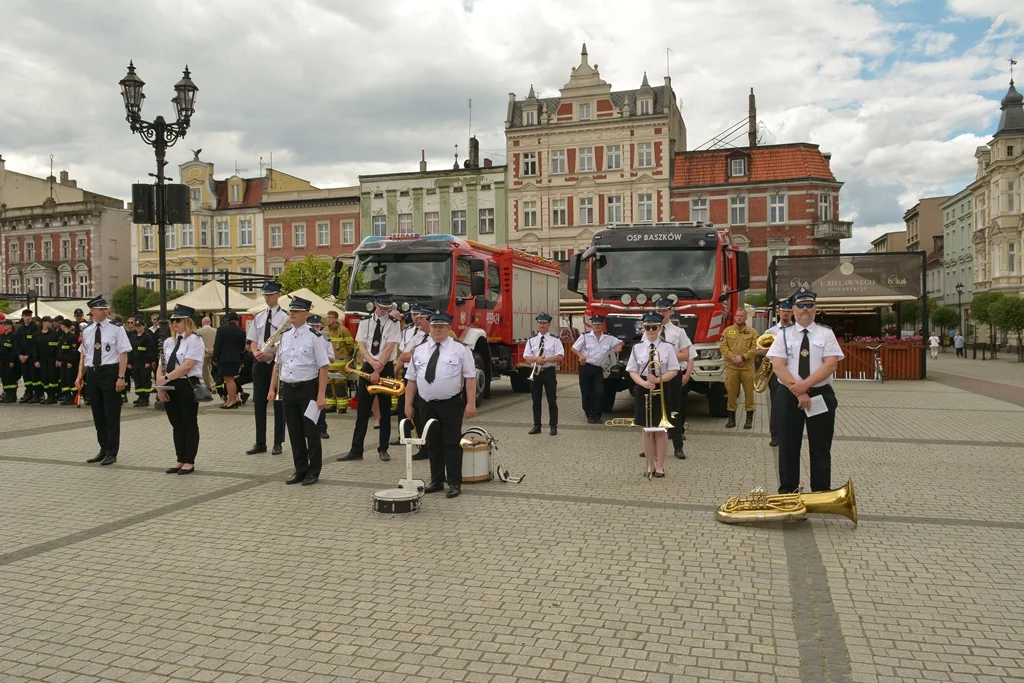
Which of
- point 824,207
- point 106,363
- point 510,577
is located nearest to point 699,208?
point 824,207

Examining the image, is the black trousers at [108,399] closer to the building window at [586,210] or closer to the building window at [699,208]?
the building window at [586,210]

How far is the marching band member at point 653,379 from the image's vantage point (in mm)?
9172

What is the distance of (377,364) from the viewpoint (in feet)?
35.9

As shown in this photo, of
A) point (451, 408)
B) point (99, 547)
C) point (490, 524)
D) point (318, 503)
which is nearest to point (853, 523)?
point (490, 524)

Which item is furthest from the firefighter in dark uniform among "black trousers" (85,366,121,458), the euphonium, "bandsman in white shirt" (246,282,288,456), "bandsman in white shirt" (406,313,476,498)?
the euphonium

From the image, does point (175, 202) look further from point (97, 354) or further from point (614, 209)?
point (614, 209)

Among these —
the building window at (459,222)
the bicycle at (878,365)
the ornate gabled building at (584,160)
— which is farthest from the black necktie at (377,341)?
the building window at (459,222)

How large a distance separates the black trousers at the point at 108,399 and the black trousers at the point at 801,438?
7631 mm

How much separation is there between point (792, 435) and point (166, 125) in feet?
46.1

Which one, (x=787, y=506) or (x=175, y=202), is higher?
(x=175, y=202)

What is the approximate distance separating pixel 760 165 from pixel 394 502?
158ft

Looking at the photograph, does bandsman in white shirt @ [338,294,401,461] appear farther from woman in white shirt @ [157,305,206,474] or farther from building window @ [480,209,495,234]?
building window @ [480,209,495,234]

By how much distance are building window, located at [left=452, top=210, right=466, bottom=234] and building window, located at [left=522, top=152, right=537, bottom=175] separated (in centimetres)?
494

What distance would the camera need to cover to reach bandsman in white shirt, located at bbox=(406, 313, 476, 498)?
8.08m
